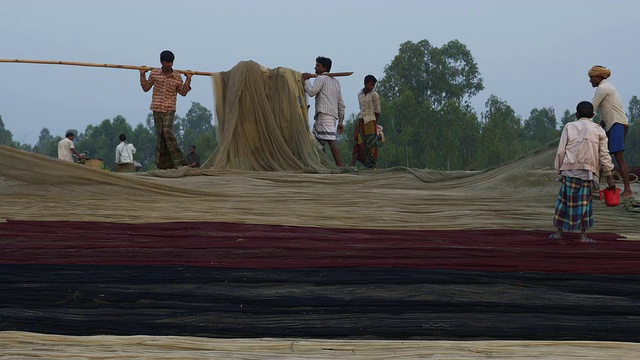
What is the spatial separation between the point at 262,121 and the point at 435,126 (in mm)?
57230

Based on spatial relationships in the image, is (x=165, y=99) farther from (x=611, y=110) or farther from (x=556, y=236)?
(x=556, y=236)

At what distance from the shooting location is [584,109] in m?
7.29

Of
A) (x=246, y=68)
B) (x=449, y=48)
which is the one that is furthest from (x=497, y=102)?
(x=246, y=68)

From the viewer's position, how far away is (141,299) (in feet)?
14.9

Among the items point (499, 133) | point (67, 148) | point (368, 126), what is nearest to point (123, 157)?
point (67, 148)

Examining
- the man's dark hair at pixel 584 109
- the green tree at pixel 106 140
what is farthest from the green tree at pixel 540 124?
the man's dark hair at pixel 584 109

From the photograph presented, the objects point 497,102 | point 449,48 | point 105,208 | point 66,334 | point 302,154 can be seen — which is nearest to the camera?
point 66,334

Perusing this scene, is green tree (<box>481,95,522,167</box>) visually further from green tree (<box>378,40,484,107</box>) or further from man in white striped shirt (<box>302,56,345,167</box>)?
man in white striped shirt (<box>302,56,345,167</box>)

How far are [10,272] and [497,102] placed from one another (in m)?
71.1

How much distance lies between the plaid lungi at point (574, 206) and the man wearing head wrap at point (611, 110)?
2.34 metres

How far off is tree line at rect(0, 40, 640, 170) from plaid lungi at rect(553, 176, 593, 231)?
49.4 metres

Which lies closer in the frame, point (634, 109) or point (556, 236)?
point (556, 236)

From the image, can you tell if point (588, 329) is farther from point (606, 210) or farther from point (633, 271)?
point (606, 210)

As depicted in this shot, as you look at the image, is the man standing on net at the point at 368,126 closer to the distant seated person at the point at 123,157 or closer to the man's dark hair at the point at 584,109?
the distant seated person at the point at 123,157
